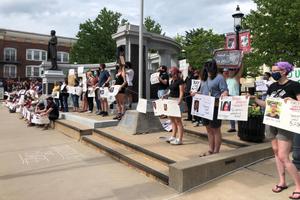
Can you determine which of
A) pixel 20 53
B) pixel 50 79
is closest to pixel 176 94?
pixel 50 79

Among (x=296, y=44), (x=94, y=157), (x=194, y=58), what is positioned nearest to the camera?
(x=94, y=157)

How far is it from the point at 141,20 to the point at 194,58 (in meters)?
39.0

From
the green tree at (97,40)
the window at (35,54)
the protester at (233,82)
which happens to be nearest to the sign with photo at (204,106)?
the protester at (233,82)

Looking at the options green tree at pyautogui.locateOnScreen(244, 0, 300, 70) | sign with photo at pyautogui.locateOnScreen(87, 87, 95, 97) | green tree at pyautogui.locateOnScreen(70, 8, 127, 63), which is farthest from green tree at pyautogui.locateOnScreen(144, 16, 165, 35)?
sign with photo at pyautogui.locateOnScreen(87, 87, 95, 97)

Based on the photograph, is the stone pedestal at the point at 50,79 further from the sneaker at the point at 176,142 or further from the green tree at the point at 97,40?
the green tree at the point at 97,40

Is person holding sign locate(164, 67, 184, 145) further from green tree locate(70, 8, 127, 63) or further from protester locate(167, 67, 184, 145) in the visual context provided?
green tree locate(70, 8, 127, 63)

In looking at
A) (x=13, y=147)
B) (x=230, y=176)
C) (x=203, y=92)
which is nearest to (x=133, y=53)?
(x=13, y=147)

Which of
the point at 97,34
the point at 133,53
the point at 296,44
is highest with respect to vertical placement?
the point at 97,34

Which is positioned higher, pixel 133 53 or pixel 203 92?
pixel 133 53

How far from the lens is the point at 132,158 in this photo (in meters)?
7.21

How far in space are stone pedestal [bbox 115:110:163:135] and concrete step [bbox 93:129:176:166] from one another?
48 centimetres

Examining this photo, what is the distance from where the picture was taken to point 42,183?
20.9ft

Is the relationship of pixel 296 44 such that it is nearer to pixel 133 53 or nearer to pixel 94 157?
pixel 133 53

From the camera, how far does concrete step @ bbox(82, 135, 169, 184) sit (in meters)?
6.19
